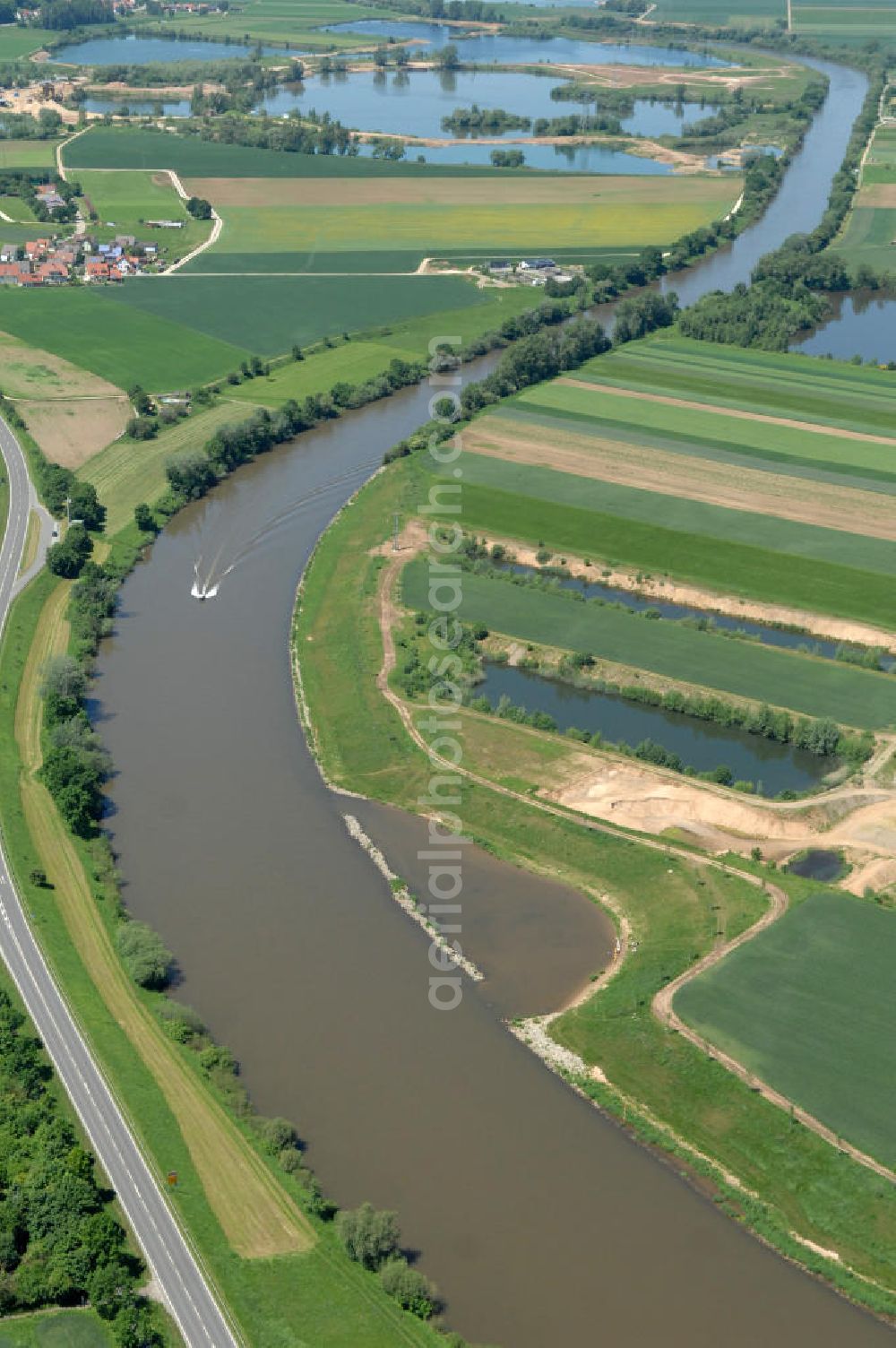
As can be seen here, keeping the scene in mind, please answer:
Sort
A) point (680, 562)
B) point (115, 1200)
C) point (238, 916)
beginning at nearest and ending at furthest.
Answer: point (115, 1200) → point (238, 916) → point (680, 562)

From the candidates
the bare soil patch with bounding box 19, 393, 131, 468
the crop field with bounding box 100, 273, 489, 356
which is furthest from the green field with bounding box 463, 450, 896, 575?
the crop field with bounding box 100, 273, 489, 356

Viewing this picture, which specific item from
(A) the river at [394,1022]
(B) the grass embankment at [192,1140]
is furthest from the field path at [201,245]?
(B) the grass embankment at [192,1140]

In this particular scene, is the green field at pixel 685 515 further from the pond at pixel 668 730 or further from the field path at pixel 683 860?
the pond at pixel 668 730

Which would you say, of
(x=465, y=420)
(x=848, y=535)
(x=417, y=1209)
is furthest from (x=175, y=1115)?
(x=465, y=420)

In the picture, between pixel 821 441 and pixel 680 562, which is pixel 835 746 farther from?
pixel 821 441

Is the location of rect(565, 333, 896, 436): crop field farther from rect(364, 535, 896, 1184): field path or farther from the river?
the river
